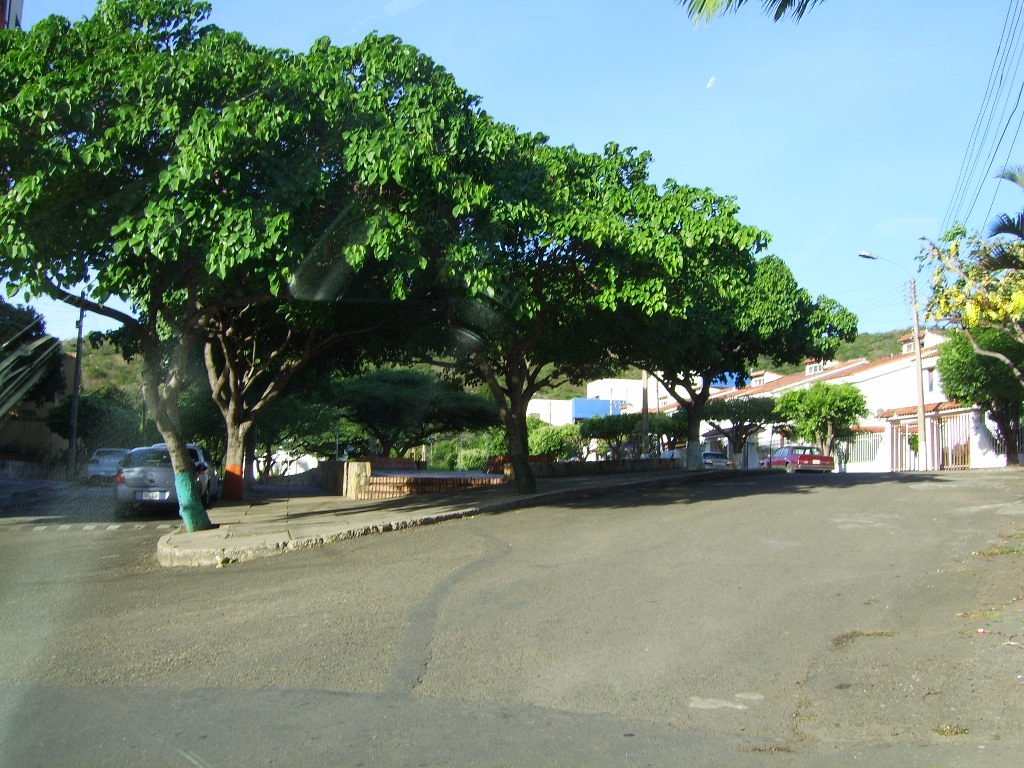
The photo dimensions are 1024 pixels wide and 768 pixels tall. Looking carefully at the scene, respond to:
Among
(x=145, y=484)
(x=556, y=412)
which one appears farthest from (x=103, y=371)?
(x=145, y=484)

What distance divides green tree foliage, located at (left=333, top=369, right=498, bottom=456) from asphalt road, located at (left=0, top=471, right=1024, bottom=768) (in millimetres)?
28484

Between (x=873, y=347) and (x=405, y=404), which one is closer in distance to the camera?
(x=405, y=404)

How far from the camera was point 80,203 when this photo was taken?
1303 centimetres

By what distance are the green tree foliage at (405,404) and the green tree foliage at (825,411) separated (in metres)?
13.9

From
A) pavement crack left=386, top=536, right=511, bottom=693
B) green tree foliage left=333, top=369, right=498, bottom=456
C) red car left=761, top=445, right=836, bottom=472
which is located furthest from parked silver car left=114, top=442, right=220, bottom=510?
red car left=761, top=445, right=836, bottom=472

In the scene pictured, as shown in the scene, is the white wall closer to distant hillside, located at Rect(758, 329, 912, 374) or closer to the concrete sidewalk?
distant hillside, located at Rect(758, 329, 912, 374)

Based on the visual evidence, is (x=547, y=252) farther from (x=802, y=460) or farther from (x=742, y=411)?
(x=742, y=411)

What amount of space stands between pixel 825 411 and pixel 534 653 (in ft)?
132

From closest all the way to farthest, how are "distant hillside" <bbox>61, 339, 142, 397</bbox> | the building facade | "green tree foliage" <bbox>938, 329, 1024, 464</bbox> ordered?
the building facade < "green tree foliage" <bbox>938, 329, 1024, 464</bbox> < "distant hillside" <bbox>61, 339, 142, 397</bbox>

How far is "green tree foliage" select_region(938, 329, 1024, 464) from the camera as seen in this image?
32375mm

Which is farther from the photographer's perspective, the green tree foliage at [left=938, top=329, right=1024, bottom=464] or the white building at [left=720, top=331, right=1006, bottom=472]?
the white building at [left=720, top=331, right=1006, bottom=472]

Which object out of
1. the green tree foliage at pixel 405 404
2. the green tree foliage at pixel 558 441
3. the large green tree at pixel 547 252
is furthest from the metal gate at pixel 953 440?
the large green tree at pixel 547 252

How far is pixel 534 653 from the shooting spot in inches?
293

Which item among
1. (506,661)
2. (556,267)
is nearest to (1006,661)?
(506,661)
